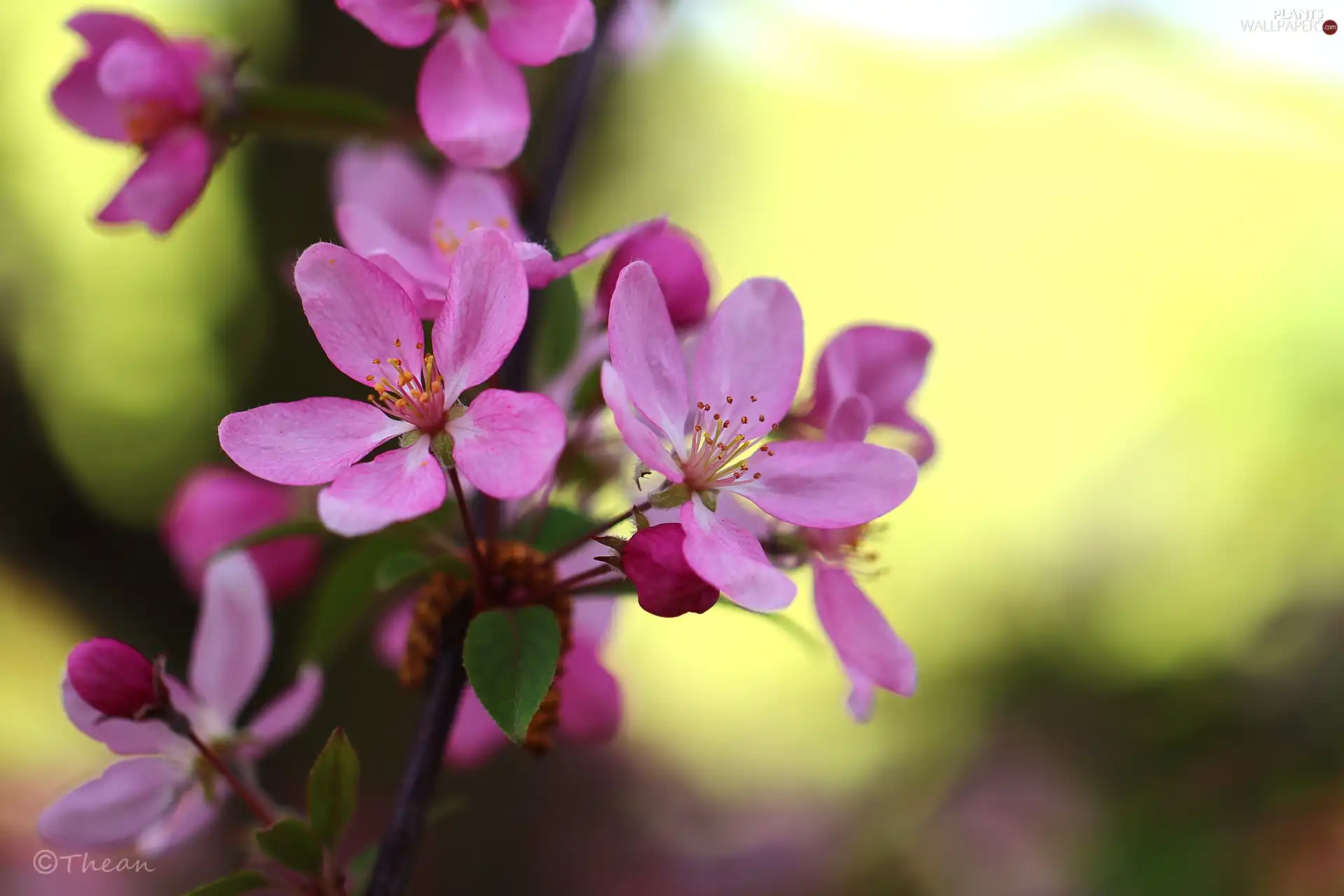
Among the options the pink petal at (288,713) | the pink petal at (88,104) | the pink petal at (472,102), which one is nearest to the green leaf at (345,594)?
the pink petal at (288,713)

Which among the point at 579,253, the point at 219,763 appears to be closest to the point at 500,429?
the point at 579,253

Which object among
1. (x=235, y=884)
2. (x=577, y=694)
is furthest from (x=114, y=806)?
(x=577, y=694)

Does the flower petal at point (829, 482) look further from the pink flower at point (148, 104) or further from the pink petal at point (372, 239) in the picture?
the pink flower at point (148, 104)

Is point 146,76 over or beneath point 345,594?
over

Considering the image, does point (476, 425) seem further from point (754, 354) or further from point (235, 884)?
point (235, 884)

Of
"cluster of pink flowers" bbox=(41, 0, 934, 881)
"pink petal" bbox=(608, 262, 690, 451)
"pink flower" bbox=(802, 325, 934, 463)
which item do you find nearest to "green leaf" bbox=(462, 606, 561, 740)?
"cluster of pink flowers" bbox=(41, 0, 934, 881)

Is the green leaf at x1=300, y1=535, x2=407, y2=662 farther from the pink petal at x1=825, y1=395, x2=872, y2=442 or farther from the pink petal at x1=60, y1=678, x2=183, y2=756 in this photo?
the pink petal at x1=825, y1=395, x2=872, y2=442

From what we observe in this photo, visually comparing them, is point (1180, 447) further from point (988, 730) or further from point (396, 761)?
point (396, 761)
